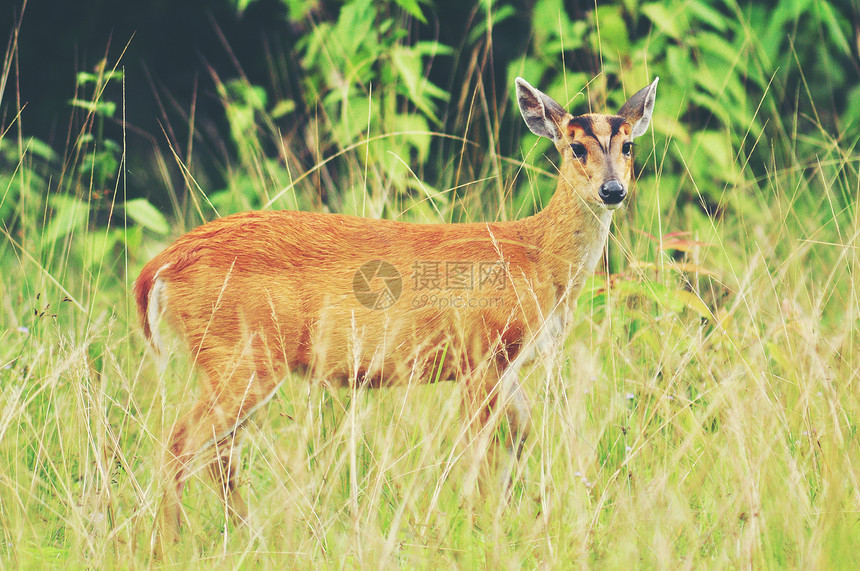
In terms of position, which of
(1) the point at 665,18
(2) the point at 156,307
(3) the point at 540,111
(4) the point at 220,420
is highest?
(1) the point at 665,18

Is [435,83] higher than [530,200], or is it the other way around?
[435,83]

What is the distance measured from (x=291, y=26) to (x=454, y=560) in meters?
4.70

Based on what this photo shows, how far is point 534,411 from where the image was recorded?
336 cm

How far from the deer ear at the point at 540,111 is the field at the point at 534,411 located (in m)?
0.41

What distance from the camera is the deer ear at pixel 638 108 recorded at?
370 centimetres

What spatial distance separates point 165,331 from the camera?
3402mm

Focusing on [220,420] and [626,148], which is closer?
[220,420]

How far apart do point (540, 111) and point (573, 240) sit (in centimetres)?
57

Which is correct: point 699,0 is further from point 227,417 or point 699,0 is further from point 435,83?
point 227,417

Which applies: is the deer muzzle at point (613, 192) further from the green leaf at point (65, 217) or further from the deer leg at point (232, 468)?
the green leaf at point (65, 217)

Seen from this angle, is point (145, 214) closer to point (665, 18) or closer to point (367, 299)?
point (367, 299)

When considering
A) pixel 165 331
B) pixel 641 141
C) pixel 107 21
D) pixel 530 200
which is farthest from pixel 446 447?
pixel 107 21

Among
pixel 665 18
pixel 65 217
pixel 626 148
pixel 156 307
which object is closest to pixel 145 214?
pixel 65 217

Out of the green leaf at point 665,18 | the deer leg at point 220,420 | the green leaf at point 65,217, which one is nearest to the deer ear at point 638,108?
the green leaf at point 665,18
